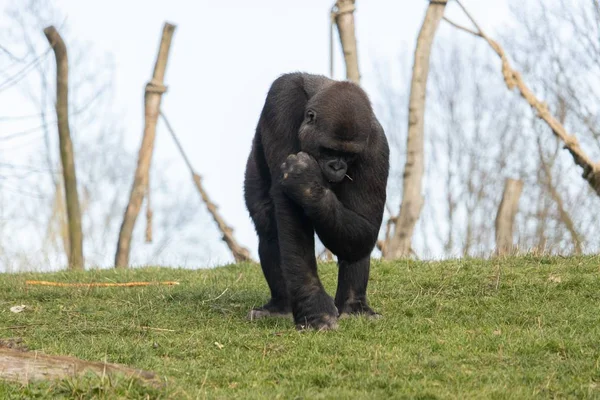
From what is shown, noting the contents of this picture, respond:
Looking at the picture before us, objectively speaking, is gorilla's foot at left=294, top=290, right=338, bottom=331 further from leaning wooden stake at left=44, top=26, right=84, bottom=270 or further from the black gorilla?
leaning wooden stake at left=44, top=26, right=84, bottom=270

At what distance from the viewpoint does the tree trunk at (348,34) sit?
1216 centimetres

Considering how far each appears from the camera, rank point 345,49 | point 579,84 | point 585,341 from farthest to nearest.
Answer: point 579,84 → point 345,49 → point 585,341

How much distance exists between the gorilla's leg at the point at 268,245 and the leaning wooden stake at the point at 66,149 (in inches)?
312

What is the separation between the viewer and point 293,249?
5.47 metres

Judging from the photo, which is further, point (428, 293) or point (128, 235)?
point (128, 235)

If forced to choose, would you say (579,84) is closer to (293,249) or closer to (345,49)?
(345,49)

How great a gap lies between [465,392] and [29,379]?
201cm

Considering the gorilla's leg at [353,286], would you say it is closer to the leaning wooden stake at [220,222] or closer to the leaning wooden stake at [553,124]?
the leaning wooden stake at [553,124]

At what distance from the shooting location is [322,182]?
5.29m

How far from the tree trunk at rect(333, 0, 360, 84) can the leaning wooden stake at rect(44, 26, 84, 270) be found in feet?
14.4

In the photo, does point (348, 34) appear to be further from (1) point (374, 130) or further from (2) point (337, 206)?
(2) point (337, 206)

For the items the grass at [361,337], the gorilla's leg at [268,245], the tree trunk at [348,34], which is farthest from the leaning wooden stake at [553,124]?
the gorilla's leg at [268,245]

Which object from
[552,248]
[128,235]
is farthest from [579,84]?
[552,248]

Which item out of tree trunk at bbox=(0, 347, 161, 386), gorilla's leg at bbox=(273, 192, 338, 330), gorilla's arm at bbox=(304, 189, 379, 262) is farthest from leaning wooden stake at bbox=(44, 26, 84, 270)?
tree trunk at bbox=(0, 347, 161, 386)
